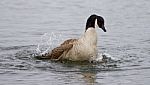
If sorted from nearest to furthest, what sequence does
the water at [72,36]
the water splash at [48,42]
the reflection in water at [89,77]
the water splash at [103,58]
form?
the reflection in water at [89,77]
the water at [72,36]
the water splash at [103,58]
the water splash at [48,42]

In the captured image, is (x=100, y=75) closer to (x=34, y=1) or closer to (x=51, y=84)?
(x=51, y=84)

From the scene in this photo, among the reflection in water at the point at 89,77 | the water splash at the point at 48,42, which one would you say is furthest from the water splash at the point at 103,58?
the water splash at the point at 48,42

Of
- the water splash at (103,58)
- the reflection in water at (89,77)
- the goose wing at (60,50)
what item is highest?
the goose wing at (60,50)

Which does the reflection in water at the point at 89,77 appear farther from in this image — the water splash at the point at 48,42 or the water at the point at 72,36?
the water splash at the point at 48,42

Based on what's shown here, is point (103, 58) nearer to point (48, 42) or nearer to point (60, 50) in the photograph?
point (60, 50)

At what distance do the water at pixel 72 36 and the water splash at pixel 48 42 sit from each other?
7.6 inches

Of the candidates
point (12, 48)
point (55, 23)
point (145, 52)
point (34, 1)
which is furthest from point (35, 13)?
point (145, 52)

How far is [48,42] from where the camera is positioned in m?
16.0

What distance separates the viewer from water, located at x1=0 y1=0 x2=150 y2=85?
11.3 meters

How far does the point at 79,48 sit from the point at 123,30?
505cm

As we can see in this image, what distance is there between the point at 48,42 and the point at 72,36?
103 cm

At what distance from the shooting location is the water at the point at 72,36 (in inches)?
444

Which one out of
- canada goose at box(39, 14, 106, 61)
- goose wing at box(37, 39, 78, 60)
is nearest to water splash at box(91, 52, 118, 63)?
canada goose at box(39, 14, 106, 61)

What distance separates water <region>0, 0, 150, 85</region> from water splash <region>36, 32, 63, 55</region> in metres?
0.19
